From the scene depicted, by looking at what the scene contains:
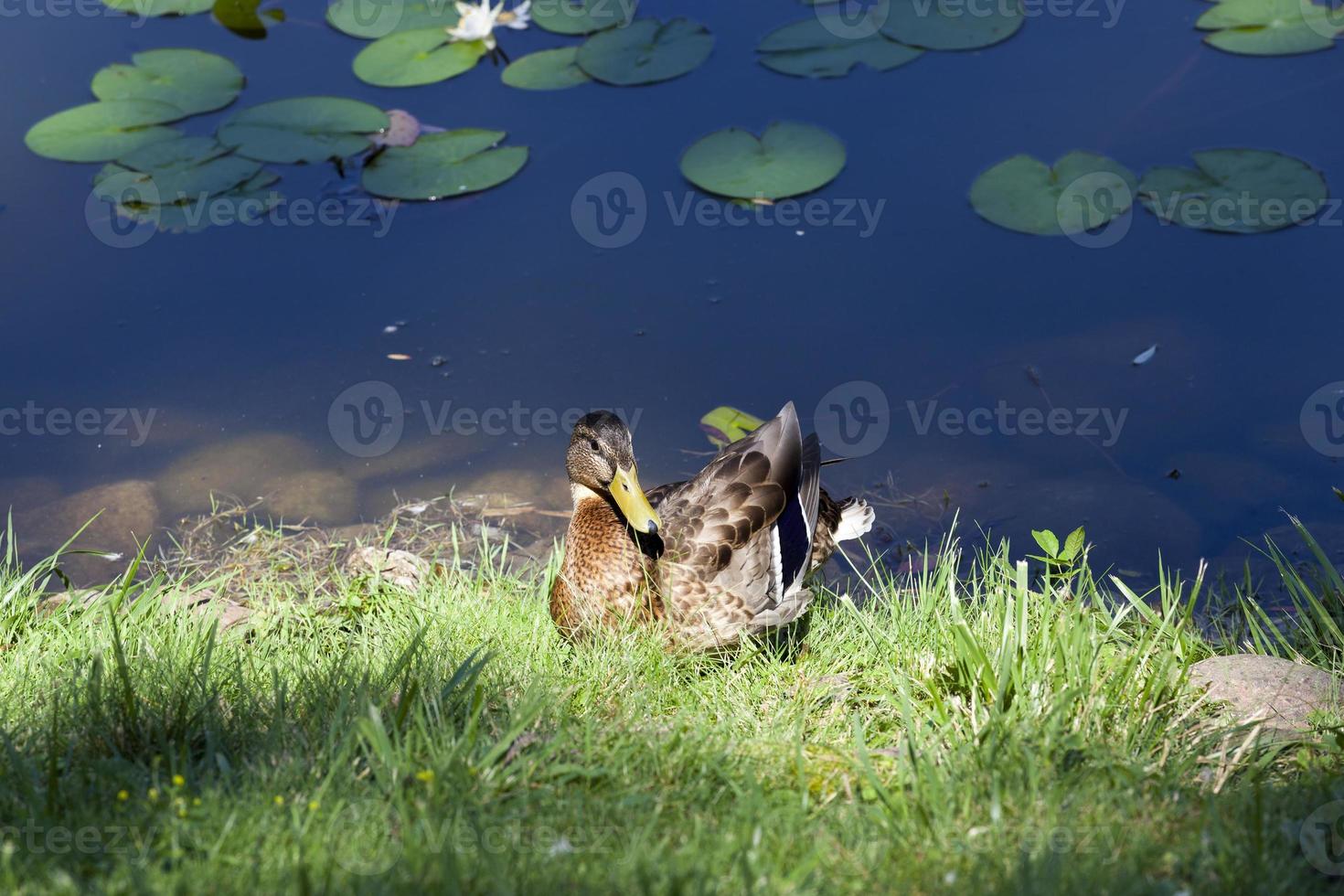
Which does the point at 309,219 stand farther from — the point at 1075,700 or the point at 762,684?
the point at 1075,700

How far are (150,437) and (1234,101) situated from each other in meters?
4.82

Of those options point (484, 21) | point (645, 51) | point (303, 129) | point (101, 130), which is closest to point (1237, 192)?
point (645, 51)

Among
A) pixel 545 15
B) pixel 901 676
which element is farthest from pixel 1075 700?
pixel 545 15

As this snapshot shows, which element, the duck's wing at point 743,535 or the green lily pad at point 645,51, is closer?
the duck's wing at point 743,535

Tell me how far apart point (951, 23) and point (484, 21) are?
A: 7.61 ft

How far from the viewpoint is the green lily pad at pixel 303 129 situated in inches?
209

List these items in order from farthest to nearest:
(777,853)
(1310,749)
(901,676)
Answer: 1. (901,676)
2. (1310,749)
3. (777,853)

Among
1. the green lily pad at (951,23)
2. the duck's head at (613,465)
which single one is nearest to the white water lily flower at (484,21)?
the green lily pad at (951,23)

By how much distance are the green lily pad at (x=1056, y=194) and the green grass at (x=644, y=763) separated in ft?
7.46

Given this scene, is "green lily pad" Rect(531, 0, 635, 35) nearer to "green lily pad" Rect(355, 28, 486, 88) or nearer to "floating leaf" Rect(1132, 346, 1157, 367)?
"green lily pad" Rect(355, 28, 486, 88)

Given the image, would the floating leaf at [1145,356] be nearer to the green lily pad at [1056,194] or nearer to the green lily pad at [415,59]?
the green lily pad at [1056,194]

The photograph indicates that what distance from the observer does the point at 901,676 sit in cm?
261

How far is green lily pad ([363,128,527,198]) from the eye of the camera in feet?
17.0

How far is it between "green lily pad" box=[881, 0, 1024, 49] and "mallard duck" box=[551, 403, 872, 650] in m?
3.14
